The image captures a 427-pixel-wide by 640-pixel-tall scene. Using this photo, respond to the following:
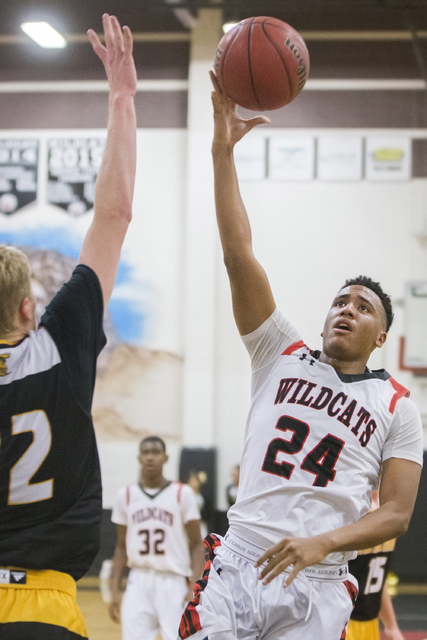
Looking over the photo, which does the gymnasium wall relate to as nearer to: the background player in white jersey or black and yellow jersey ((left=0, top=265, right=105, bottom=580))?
the background player in white jersey

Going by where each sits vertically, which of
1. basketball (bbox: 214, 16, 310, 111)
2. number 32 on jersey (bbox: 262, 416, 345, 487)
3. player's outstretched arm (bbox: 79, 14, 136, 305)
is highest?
basketball (bbox: 214, 16, 310, 111)

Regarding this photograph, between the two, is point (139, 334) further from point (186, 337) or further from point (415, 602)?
point (415, 602)

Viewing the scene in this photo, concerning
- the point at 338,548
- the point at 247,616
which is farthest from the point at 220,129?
the point at 247,616

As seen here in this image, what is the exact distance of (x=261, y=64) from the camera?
292cm

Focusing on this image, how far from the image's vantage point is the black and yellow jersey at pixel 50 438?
68.9 inches

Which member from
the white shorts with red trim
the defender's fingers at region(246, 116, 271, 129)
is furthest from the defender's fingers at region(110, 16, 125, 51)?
the white shorts with red trim

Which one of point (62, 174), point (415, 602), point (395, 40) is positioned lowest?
point (415, 602)

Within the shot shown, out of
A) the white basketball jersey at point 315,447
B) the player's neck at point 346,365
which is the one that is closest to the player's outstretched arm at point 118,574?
the white basketball jersey at point 315,447

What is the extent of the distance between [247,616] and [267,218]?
258 inches

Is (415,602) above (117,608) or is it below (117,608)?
below

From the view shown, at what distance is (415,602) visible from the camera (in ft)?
23.6

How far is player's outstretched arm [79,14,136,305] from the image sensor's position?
6.24 feet

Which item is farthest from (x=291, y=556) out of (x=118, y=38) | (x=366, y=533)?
(x=118, y=38)

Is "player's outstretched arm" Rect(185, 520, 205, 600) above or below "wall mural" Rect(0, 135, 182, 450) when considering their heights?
below
